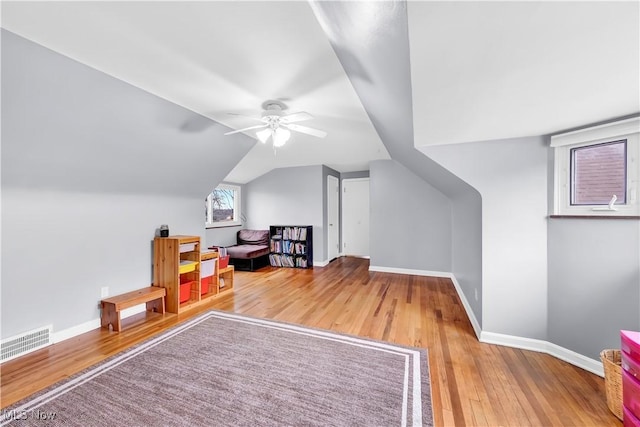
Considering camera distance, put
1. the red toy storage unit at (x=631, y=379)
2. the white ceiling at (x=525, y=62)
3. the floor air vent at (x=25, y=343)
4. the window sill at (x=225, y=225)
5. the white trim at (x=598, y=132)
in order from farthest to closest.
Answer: the window sill at (x=225, y=225)
the floor air vent at (x=25, y=343)
the white trim at (x=598, y=132)
the red toy storage unit at (x=631, y=379)
the white ceiling at (x=525, y=62)

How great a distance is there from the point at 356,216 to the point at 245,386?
4.81 metres

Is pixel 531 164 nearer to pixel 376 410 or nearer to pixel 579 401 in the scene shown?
pixel 579 401

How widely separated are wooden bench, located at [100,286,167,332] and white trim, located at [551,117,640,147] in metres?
4.22

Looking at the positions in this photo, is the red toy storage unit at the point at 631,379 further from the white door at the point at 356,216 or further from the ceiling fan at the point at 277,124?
the white door at the point at 356,216

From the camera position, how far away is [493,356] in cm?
202

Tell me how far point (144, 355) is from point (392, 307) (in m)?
2.62

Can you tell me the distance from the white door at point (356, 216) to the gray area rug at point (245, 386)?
3951 millimetres

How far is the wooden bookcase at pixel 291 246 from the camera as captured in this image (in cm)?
522

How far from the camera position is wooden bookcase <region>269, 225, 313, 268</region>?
5223 millimetres

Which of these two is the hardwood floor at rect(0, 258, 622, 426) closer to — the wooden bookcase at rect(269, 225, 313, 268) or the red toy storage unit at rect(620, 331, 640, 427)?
the red toy storage unit at rect(620, 331, 640, 427)

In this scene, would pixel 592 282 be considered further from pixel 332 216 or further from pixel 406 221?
pixel 332 216

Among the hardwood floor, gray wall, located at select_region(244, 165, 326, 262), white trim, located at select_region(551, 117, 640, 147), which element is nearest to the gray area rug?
the hardwood floor

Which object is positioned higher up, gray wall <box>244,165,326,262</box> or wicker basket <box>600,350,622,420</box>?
gray wall <box>244,165,326,262</box>

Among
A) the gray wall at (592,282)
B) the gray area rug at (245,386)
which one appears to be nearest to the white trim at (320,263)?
the gray area rug at (245,386)
